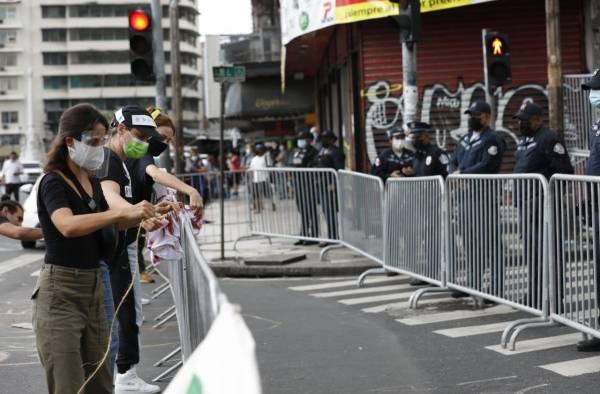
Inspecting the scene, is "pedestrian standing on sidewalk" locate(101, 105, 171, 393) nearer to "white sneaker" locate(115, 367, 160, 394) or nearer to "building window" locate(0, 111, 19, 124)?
"white sneaker" locate(115, 367, 160, 394)

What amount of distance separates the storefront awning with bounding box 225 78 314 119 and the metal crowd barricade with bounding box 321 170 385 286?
966 inches

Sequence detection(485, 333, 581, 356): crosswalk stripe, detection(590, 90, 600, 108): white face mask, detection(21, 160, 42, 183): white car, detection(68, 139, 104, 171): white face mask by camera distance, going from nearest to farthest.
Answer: detection(68, 139, 104, 171): white face mask < detection(485, 333, 581, 356): crosswalk stripe < detection(590, 90, 600, 108): white face mask < detection(21, 160, 42, 183): white car

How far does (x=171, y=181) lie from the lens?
691 centimetres

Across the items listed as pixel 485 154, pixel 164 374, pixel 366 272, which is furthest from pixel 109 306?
pixel 366 272

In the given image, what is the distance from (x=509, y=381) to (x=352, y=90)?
47.7 ft

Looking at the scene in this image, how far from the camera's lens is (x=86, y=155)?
5.00 meters

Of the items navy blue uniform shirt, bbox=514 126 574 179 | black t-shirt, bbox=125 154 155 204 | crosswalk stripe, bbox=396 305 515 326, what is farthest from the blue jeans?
navy blue uniform shirt, bbox=514 126 574 179

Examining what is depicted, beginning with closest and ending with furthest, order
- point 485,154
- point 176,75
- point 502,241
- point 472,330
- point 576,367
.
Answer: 1. point 576,367
2. point 472,330
3. point 502,241
4. point 485,154
5. point 176,75

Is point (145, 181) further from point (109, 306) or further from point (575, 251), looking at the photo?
point (575, 251)

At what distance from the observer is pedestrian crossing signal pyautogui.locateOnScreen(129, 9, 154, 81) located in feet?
45.5

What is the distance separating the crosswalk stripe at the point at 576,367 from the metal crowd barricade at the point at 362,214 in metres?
4.73

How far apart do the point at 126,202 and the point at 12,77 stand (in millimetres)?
110761

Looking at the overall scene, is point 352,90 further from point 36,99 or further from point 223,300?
point 36,99

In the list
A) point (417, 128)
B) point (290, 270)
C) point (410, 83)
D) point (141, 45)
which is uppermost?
point (141, 45)
